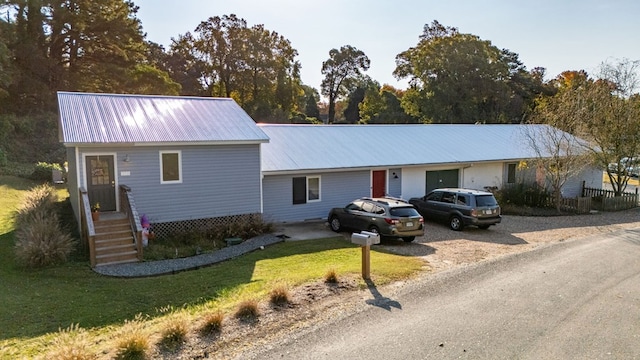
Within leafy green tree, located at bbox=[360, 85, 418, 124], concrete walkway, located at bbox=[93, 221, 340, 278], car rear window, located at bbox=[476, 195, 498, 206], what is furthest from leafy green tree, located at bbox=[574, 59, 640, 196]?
leafy green tree, located at bbox=[360, 85, 418, 124]

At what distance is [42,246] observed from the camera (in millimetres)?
11836

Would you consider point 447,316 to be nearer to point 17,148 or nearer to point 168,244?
point 168,244

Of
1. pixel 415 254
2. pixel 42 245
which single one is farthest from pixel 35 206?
pixel 415 254

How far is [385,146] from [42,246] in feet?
55.3

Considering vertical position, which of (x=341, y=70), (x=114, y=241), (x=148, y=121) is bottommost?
(x=114, y=241)

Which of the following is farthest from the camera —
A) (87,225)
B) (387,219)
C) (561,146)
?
(561,146)

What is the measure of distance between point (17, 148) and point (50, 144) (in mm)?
2151

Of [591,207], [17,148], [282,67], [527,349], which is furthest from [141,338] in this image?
[282,67]

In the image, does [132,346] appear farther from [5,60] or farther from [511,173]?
[5,60]

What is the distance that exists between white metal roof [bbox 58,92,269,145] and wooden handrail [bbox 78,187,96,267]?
5.95 feet

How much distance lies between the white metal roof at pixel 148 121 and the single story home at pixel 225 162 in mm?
35

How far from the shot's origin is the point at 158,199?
1534 centimetres

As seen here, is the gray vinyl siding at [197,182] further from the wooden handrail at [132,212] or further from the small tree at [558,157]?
the small tree at [558,157]

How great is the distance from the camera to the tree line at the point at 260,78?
85.8ft
